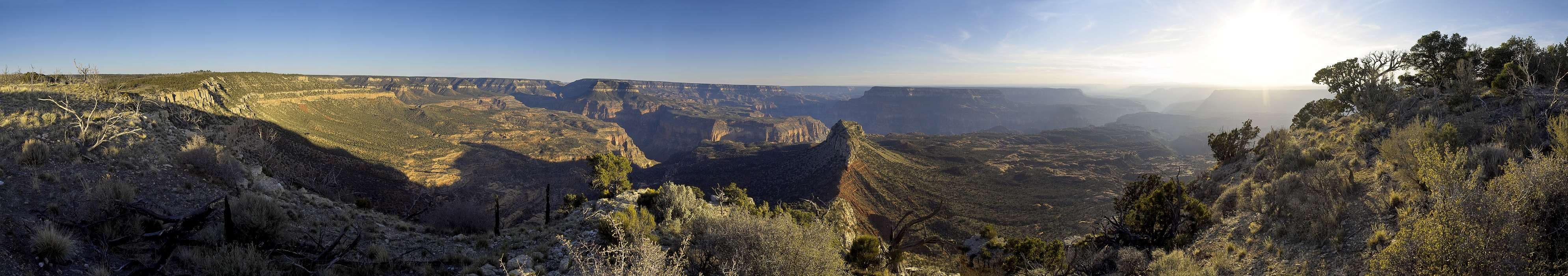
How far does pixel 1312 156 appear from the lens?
1257cm

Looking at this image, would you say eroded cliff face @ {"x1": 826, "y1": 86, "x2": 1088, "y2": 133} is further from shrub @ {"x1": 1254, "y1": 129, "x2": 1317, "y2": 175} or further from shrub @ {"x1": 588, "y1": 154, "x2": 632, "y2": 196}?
shrub @ {"x1": 588, "y1": 154, "x2": 632, "y2": 196}

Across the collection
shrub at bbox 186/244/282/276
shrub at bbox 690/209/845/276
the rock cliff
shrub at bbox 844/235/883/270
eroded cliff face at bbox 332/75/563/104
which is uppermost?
eroded cliff face at bbox 332/75/563/104

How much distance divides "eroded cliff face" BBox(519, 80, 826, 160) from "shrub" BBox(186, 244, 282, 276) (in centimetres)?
9459

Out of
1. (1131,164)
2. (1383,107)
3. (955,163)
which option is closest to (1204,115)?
(1131,164)

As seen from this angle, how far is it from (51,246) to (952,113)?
590ft

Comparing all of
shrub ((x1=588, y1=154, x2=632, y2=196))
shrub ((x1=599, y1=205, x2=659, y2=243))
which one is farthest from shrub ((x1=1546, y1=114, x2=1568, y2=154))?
shrub ((x1=588, y1=154, x2=632, y2=196))

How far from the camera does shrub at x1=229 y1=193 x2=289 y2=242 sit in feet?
23.1

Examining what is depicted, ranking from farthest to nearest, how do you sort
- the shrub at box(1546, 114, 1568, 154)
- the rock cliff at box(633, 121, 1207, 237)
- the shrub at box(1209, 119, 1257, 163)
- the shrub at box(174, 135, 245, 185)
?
1. the rock cliff at box(633, 121, 1207, 237)
2. the shrub at box(1209, 119, 1257, 163)
3. the shrub at box(174, 135, 245, 185)
4. the shrub at box(1546, 114, 1568, 154)

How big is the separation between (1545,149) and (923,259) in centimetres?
1239

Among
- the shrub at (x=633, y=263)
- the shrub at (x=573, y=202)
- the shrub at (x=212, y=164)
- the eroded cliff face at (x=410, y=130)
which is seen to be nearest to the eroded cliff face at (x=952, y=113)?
the eroded cliff face at (x=410, y=130)

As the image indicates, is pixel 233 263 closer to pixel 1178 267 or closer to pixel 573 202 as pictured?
pixel 573 202

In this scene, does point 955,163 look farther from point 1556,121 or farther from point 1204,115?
point 1204,115

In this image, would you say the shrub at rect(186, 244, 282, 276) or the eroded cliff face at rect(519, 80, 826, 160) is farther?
the eroded cliff face at rect(519, 80, 826, 160)

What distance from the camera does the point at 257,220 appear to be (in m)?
7.11
